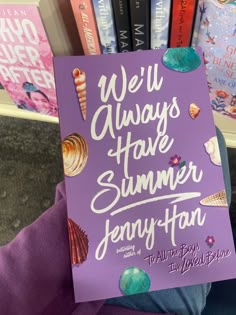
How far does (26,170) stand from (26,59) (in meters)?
0.49

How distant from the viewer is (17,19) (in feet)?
2.08

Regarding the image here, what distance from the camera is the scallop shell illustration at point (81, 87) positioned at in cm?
55

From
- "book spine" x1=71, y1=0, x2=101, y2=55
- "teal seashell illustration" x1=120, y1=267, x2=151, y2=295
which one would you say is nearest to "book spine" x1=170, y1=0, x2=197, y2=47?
"book spine" x1=71, y1=0, x2=101, y2=55

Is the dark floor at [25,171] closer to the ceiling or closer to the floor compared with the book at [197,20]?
closer to the floor

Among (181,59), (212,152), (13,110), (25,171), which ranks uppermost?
(181,59)

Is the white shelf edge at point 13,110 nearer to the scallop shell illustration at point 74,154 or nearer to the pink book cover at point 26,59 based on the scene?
the pink book cover at point 26,59

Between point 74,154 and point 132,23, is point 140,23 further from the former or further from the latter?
point 74,154

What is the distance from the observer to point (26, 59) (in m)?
0.74

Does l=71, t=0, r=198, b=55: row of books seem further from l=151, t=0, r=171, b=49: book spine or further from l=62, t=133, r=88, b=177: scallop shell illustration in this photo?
l=62, t=133, r=88, b=177: scallop shell illustration

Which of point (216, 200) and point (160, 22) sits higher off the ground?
point (160, 22)

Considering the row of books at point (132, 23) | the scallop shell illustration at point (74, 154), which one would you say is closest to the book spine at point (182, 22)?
the row of books at point (132, 23)

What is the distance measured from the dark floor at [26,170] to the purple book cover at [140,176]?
1.86ft

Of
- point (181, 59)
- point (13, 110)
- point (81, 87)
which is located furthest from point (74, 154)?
point (13, 110)

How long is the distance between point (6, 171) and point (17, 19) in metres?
0.63
